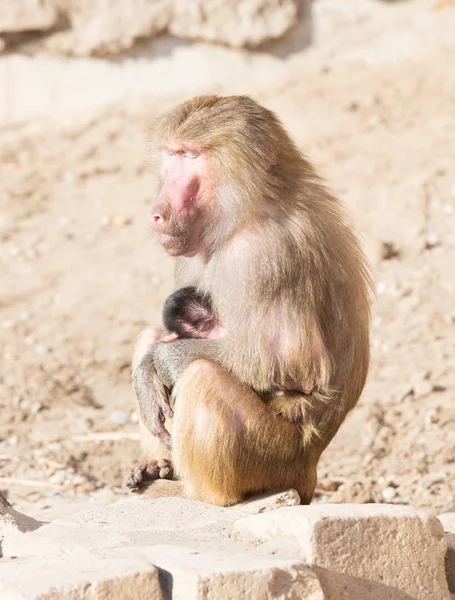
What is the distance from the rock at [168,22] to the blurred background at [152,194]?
2 centimetres

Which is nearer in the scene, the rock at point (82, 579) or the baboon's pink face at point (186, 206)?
the rock at point (82, 579)

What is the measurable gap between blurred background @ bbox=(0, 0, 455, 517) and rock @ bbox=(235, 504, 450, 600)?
1.48 metres

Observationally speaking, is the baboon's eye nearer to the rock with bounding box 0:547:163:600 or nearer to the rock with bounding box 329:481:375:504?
the rock with bounding box 0:547:163:600

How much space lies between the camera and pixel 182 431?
392 cm

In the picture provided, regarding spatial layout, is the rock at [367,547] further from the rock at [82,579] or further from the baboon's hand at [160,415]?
the baboon's hand at [160,415]

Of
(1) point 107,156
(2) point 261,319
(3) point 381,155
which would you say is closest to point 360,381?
(2) point 261,319

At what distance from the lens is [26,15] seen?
32.0 ft

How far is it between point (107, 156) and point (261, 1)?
1845 mm

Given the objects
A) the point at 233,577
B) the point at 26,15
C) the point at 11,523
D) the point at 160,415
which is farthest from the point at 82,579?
the point at 26,15

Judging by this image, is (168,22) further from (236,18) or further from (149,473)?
(149,473)

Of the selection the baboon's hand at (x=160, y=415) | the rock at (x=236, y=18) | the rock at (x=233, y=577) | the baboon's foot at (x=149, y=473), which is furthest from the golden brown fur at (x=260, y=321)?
the rock at (x=236, y=18)

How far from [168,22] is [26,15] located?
1.23m

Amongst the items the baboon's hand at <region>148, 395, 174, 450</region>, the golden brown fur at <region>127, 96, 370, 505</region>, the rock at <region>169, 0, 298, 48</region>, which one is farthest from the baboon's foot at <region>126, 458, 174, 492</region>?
the rock at <region>169, 0, 298, 48</region>

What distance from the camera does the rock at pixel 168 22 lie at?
9.59 meters
